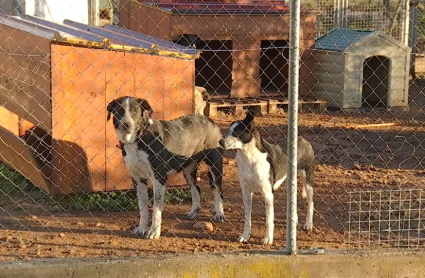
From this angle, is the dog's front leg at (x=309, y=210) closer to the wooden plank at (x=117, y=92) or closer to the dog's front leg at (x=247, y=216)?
the dog's front leg at (x=247, y=216)

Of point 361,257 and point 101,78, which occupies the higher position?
point 101,78

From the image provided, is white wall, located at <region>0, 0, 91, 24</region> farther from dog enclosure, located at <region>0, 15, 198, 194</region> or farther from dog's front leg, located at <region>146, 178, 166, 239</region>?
dog's front leg, located at <region>146, 178, 166, 239</region>

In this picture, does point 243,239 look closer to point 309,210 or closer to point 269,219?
point 269,219

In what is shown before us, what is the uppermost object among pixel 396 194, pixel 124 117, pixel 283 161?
pixel 124 117

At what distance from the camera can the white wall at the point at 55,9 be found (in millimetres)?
10492

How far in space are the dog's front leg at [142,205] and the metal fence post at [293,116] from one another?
160cm

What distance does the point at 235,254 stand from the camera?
5.43m

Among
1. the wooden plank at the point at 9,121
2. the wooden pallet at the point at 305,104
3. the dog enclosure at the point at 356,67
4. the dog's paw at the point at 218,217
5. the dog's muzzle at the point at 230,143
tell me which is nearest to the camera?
the dog's muzzle at the point at 230,143

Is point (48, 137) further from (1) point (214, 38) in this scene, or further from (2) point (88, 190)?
(1) point (214, 38)

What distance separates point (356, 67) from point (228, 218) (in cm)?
678

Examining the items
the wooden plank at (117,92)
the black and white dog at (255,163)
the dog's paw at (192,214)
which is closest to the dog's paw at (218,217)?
the dog's paw at (192,214)

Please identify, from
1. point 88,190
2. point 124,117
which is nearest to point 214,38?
point 88,190

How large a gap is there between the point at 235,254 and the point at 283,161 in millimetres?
1252

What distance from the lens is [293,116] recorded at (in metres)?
5.32
